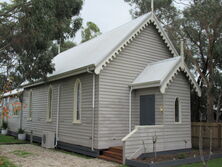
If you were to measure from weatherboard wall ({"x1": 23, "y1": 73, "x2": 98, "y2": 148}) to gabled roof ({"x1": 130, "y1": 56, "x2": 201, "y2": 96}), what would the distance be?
8.83 ft

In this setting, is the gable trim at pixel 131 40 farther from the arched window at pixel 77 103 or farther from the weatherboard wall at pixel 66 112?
the arched window at pixel 77 103

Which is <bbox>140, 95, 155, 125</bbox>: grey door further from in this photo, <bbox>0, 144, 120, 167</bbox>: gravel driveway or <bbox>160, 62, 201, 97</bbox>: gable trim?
<bbox>0, 144, 120, 167</bbox>: gravel driveway

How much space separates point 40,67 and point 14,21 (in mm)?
3234

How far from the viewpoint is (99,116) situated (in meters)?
13.4

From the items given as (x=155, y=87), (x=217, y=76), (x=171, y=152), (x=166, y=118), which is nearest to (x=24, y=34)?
(x=155, y=87)

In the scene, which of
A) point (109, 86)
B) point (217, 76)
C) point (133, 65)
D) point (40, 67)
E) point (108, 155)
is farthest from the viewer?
point (217, 76)

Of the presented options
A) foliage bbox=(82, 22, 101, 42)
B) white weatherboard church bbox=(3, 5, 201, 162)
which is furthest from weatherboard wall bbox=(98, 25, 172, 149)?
foliage bbox=(82, 22, 101, 42)

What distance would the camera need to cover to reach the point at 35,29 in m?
14.7

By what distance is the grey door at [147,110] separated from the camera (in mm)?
13945

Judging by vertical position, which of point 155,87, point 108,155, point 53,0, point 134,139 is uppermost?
point 53,0

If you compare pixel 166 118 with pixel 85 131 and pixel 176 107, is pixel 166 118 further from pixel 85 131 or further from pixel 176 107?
pixel 85 131

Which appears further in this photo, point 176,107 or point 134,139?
point 176,107

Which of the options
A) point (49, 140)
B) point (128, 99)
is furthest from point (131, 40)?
point (49, 140)

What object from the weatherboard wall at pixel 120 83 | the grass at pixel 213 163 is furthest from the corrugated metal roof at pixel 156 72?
the grass at pixel 213 163
